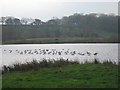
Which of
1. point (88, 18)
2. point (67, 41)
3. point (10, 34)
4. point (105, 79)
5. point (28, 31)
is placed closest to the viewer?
point (105, 79)

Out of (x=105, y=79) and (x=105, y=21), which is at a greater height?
(x=105, y=21)

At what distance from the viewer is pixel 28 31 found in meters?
117

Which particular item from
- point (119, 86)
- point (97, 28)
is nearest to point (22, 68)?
point (119, 86)

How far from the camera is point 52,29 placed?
12719cm

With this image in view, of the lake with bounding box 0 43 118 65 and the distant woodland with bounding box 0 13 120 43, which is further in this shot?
the distant woodland with bounding box 0 13 120 43

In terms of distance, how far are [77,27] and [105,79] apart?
12079cm

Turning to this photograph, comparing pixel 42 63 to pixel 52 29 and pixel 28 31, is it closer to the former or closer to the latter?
pixel 28 31

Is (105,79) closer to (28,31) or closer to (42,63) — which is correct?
(42,63)

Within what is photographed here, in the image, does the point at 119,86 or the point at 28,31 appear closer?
the point at 119,86

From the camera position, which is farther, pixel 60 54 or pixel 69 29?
pixel 69 29

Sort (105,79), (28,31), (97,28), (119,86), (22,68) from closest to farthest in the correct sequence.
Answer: (119,86), (105,79), (22,68), (28,31), (97,28)

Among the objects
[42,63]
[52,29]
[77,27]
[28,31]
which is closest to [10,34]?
[28,31]

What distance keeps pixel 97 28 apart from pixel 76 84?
12798 centimetres

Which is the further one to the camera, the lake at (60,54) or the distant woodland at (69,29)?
the distant woodland at (69,29)
